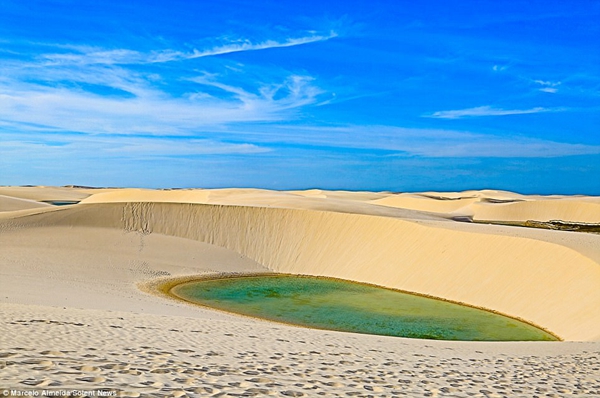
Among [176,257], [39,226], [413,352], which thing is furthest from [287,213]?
[413,352]

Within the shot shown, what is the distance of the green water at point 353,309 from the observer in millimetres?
13156

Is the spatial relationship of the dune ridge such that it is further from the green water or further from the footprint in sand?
the footprint in sand

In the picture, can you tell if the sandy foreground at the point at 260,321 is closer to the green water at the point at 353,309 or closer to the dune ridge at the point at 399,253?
the dune ridge at the point at 399,253

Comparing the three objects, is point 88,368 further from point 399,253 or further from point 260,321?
point 399,253

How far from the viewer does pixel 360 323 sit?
45.1 ft

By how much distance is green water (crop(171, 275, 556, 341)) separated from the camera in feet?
43.2

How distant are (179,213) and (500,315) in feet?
59.0

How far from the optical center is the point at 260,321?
507 inches

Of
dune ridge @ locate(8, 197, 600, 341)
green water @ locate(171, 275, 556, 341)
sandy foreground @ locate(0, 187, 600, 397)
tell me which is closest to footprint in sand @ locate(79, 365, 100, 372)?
sandy foreground @ locate(0, 187, 600, 397)

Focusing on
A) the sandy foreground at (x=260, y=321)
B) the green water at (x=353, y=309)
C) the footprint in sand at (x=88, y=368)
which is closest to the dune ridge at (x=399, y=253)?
the sandy foreground at (x=260, y=321)

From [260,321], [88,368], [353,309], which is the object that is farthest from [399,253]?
[88,368]

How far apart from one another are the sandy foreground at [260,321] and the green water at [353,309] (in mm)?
1057

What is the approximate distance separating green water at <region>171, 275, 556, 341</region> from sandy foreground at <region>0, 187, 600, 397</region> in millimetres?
1057

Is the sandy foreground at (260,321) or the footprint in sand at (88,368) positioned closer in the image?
the footprint in sand at (88,368)
